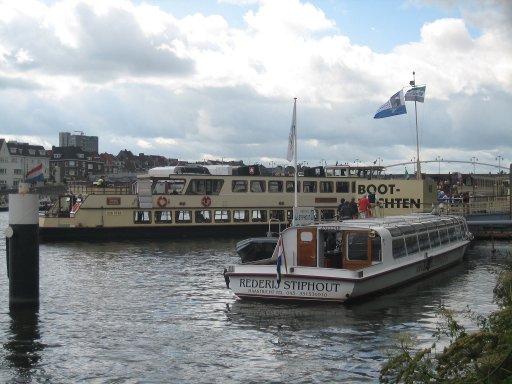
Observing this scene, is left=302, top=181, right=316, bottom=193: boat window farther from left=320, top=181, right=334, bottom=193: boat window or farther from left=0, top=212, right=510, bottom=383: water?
left=0, top=212, right=510, bottom=383: water

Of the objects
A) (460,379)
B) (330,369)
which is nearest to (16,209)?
(330,369)

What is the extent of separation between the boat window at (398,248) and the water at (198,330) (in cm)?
137

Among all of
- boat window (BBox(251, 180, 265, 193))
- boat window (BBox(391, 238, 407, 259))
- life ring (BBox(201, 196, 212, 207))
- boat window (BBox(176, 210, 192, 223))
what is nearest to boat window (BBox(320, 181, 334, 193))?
boat window (BBox(251, 180, 265, 193))

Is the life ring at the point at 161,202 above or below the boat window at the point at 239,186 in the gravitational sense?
below

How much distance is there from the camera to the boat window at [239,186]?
58.1 metres

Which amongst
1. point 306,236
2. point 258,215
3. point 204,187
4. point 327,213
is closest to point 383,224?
point 306,236

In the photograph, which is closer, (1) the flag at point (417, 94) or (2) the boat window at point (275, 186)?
(1) the flag at point (417, 94)

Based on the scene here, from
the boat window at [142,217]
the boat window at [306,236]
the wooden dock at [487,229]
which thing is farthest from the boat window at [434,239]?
the boat window at [142,217]

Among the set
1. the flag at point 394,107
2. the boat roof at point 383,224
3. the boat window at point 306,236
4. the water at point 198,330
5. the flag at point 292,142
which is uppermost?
the flag at point 394,107

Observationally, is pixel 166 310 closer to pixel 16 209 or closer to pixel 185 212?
pixel 16 209

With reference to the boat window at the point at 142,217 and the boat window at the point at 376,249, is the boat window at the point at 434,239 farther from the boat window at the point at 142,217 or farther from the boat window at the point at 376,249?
the boat window at the point at 142,217

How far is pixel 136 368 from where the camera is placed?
1559 cm

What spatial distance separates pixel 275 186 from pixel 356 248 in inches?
1398

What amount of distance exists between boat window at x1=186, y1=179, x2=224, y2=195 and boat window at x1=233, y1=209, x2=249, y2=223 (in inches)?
90.8
